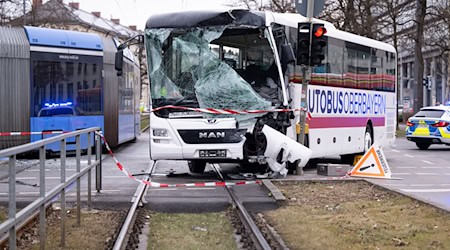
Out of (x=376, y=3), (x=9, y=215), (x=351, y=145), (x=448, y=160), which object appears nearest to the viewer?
(x=9, y=215)

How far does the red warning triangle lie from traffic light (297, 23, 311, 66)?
231cm

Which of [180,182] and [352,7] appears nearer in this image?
[180,182]

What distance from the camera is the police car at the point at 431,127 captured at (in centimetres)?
2836

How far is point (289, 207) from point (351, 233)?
2450mm

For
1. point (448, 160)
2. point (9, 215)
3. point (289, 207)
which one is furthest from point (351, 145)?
point (9, 215)

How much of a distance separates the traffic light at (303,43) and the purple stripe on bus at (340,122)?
1816 millimetres

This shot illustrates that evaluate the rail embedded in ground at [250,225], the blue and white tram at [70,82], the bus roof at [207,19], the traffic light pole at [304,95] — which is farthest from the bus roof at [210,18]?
the blue and white tram at [70,82]

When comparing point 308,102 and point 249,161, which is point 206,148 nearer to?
point 249,161

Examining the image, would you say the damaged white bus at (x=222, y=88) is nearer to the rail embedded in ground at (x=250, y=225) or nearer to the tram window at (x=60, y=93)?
the rail embedded in ground at (x=250, y=225)

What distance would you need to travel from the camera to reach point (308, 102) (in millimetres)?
16625

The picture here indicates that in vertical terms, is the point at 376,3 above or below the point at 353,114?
above

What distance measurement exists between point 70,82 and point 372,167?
956 centimetres

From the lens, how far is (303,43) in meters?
15.5

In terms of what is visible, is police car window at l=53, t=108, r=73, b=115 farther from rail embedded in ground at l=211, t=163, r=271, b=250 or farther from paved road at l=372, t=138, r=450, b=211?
rail embedded in ground at l=211, t=163, r=271, b=250
